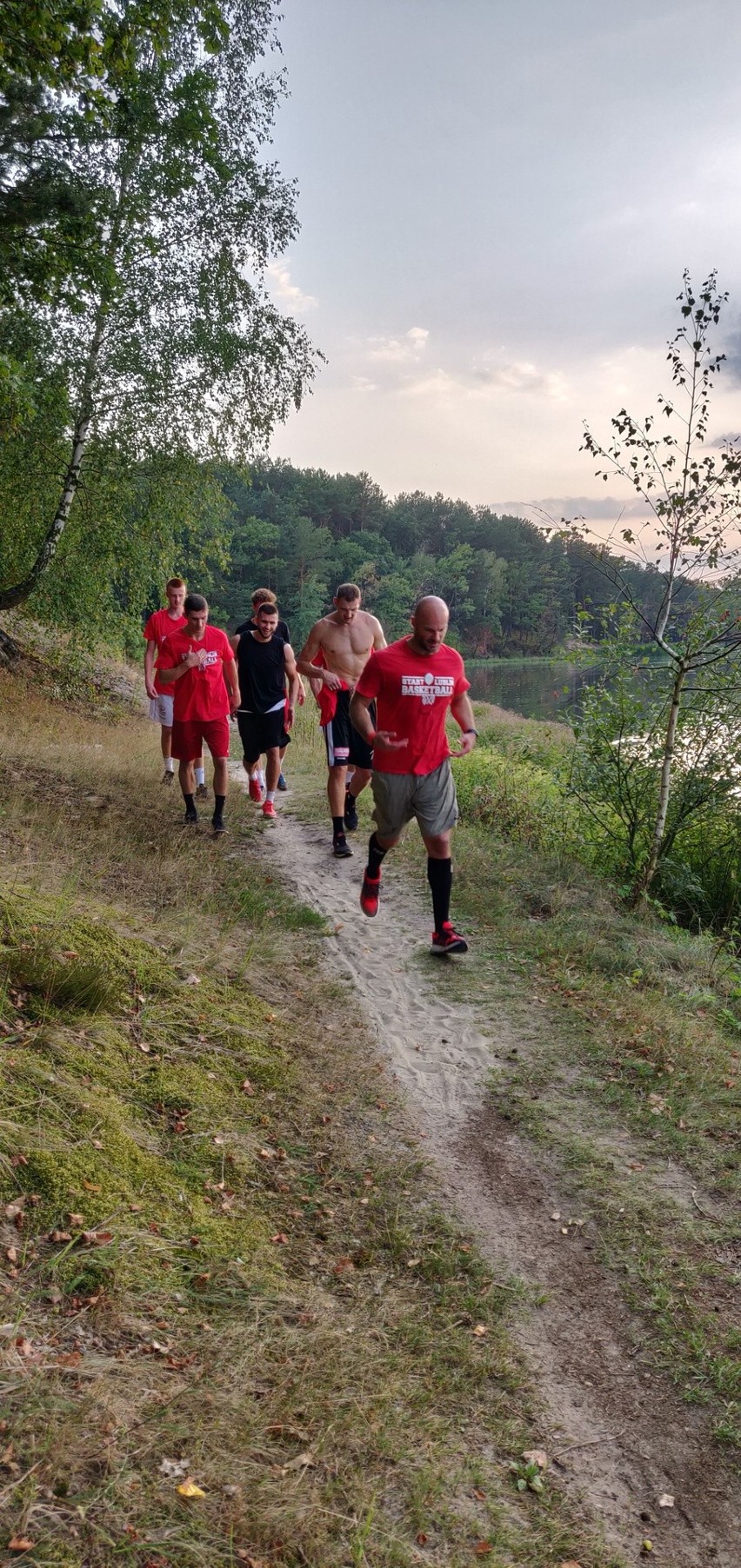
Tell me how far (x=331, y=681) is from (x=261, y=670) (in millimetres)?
1500

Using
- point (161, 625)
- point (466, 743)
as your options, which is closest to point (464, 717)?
point (466, 743)

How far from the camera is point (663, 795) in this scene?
25.9 feet

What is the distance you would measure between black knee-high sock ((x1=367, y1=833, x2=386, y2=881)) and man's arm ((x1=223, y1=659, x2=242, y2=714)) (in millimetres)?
2840

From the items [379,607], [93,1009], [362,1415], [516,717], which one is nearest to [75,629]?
[93,1009]

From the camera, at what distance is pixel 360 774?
8.51 metres

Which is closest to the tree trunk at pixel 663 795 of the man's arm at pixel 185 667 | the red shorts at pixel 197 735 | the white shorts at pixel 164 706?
the red shorts at pixel 197 735

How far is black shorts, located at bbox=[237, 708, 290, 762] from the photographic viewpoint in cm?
958

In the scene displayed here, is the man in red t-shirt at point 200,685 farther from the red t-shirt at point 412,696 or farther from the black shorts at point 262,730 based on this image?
the red t-shirt at point 412,696

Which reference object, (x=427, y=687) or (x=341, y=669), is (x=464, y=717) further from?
(x=341, y=669)

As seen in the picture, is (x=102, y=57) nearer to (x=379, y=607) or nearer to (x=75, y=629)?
(x=75, y=629)

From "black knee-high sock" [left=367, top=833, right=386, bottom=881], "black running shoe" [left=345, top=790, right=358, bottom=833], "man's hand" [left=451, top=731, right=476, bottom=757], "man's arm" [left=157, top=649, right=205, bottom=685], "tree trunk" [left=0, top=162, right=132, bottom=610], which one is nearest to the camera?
"man's hand" [left=451, top=731, right=476, bottom=757]

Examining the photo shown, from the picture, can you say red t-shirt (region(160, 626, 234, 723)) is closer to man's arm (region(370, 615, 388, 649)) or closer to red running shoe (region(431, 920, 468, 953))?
man's arm (region(370, 615, 388, 649))

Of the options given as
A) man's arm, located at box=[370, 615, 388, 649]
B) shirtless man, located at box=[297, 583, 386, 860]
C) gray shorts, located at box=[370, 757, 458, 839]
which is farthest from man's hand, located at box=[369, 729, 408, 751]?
man's arm, located at box=[370, 615, 388, 649]

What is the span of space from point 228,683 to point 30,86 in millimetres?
5649
